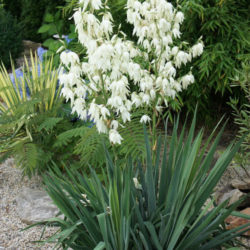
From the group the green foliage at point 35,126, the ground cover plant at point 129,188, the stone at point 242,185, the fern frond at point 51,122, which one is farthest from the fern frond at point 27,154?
the stone at point 242,185

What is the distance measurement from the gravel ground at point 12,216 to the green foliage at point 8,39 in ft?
9.98

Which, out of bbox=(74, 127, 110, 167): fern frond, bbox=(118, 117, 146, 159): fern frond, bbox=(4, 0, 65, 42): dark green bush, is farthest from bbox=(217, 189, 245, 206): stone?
bbox=(4, 0, 65, 42): dark green bush

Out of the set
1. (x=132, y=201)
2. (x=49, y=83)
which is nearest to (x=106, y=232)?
(x=132, y=201)

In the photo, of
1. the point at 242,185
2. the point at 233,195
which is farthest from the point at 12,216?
the point at 242,185

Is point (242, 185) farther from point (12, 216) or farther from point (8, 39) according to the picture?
point (8, 39)

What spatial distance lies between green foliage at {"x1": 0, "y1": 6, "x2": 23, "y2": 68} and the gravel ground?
9.98ft

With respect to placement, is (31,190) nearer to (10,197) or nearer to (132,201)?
(10,197)

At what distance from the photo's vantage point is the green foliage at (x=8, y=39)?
650 centimetres

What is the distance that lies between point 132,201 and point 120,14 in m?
2.81

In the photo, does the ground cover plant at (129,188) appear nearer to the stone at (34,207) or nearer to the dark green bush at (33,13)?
the stone at (34,207)

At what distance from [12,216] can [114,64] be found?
186 cm

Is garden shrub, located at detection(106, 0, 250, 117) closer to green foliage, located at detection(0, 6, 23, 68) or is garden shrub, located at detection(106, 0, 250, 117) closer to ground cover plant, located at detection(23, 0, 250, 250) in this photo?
ground cover plant, located at detection(23, 0, 250, 250)

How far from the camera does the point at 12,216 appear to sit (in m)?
3.19

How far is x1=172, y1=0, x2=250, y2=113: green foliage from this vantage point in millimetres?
3727
